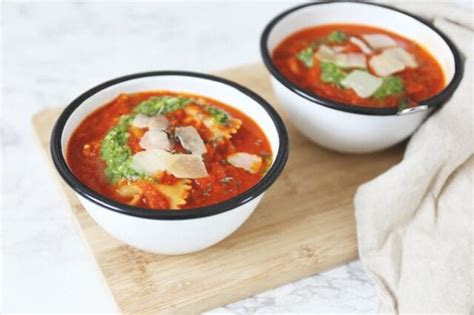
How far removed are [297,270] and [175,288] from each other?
36 cm

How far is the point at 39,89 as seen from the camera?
3215mm

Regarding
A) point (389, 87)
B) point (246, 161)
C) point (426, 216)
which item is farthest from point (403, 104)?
point (246, 161)

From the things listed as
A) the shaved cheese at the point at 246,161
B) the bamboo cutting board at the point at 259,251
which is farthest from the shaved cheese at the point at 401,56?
the shaved cheese at the point at 246,161

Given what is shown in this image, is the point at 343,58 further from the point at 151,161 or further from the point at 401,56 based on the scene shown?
the point at 151,161

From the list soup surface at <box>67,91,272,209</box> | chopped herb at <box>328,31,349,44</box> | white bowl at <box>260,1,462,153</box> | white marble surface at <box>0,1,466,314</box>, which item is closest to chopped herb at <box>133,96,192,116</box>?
soup surface at <box>67,91,272,209</box>

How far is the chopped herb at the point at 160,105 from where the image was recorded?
2504 mm

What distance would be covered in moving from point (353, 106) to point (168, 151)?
0.61 m

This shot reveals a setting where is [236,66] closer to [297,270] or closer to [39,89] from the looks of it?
[39,89]

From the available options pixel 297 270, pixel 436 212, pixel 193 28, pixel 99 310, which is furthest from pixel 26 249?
pixel 193 28

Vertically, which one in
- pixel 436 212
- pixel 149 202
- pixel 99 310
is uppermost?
pixel 149 202

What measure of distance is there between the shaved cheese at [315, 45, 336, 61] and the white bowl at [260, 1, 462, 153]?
0.55 ft

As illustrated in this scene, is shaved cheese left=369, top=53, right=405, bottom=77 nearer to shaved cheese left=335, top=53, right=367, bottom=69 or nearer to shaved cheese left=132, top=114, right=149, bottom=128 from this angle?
shaved cheese left=335, top=53, right=367, bottom=69

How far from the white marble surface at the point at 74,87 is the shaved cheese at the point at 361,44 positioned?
0.64 metres

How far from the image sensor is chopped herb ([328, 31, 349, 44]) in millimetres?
2934
